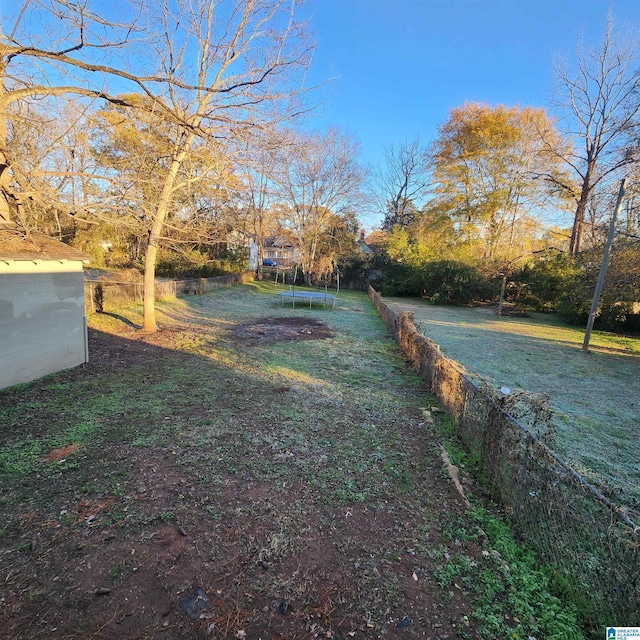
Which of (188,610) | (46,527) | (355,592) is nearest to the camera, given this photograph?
(188,610)

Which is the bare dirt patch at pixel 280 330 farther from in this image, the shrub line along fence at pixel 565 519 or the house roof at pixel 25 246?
the shrub line along fence at pixel 565 519

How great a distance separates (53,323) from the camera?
580 centimetres

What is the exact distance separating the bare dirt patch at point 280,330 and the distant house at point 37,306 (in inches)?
159

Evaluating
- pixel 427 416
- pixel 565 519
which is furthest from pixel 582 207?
pixel 565 519

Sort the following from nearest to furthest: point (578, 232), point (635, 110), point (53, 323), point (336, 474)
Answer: point (336, 474), point (53, 323), point (635, 110), point (578, 232)

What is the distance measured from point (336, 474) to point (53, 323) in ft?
18.2

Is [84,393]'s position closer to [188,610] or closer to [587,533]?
[188,610]

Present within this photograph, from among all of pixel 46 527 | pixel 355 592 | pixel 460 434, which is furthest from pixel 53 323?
pixel 460 434

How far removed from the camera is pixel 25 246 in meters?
5.29

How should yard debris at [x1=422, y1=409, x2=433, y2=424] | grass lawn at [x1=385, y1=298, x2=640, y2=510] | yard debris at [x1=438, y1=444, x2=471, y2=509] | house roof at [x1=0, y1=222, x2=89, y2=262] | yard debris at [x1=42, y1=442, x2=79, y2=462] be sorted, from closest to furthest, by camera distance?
1. yard debris at [x1=438, y1=444, x2=471, y2=509]
2. yard debris at [x1=42, y1=442, x2=79, y2=462]
3. grass lawn at [x1=385, y1=298, x2=640, y2=510]
4. yard debris at [x1=422, y1=409, x2=433, y2=424]
5. house roof at [x1=0, y1=222, x2=89, y2=262]

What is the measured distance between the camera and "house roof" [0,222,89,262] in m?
4.95

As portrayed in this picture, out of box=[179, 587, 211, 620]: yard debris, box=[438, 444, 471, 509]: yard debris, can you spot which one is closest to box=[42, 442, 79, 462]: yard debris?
box=[179, 587, 211, 620]: yard debris

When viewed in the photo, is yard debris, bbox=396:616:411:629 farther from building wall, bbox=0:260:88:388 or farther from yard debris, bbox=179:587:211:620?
building wall, bbox=0:260:88:388

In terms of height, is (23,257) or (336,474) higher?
(23,257)
